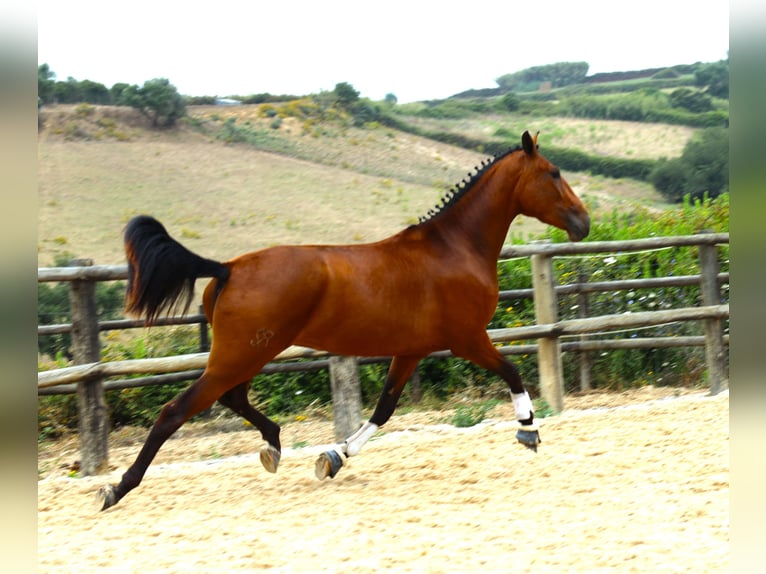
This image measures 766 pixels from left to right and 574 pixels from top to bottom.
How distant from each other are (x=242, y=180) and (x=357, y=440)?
68.4 feet

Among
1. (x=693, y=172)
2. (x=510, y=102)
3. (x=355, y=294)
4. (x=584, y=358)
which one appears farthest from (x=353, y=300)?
(x=510, y=102)

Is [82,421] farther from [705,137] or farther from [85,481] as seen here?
[705,137]

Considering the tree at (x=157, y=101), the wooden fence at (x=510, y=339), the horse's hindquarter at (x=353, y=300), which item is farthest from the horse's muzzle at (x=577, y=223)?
A: the tree at (x=157, y=101)

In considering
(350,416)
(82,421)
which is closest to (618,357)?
(350,416)

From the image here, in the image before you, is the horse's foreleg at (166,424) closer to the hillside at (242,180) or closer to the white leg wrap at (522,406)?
the white leg wrap at (522,406)

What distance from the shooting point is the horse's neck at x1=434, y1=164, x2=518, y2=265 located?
4652mm

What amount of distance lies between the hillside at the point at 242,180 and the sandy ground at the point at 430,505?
15.8 metres

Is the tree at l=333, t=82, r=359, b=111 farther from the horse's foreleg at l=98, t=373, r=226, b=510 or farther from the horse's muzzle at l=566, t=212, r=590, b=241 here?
the horse's foreleg at l=98, t=373, r=226, b=510

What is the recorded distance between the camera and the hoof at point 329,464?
4422mm

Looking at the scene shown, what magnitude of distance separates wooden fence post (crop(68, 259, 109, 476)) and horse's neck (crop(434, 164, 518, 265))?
218cm

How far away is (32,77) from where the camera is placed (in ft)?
2.97

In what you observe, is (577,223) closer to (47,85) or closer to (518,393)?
(518,393)

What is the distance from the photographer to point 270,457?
4492 millimetres

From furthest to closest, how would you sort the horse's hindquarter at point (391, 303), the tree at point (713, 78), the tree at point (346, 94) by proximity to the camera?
the tree at point (346, 94) < the tree at point (713, 78) < the horse's hindquarter at point (391, 303)
